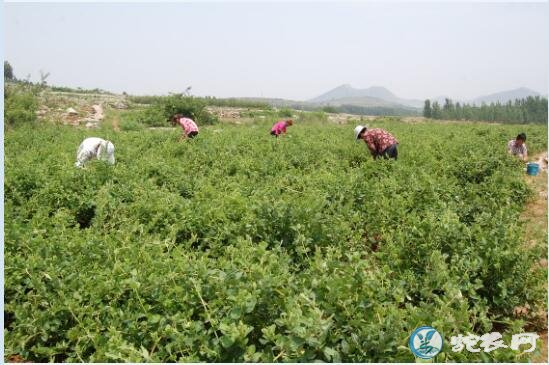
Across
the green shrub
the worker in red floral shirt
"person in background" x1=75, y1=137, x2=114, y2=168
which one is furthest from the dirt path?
the green shrub

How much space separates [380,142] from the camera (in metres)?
8.06

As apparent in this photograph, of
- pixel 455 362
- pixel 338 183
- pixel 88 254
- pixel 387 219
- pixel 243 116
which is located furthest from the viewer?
pixel 243 116

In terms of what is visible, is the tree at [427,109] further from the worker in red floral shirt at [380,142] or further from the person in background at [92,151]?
the person in background at [92,151]

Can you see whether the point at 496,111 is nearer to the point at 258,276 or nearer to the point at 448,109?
the point at 448,109

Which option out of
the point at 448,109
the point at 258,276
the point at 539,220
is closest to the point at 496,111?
the point at 448,109

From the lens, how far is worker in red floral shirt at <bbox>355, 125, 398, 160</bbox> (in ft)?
26.1

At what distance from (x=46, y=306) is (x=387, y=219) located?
3162 millimetres

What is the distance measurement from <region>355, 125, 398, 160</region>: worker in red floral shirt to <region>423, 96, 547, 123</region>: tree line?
59.1 m

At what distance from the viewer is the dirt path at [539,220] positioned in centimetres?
324

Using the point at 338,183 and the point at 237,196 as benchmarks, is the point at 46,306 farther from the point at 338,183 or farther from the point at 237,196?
the point at 338,183

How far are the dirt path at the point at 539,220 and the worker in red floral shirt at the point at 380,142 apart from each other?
2414 mm

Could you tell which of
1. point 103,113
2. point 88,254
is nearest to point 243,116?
point 103,113

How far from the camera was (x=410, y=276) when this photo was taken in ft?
9.96

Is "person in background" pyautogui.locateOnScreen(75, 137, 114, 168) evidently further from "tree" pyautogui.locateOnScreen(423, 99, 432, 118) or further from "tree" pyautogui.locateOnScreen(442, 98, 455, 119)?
"tree" pyautogui.locateOnScreen(423, 99, 432, 118)
